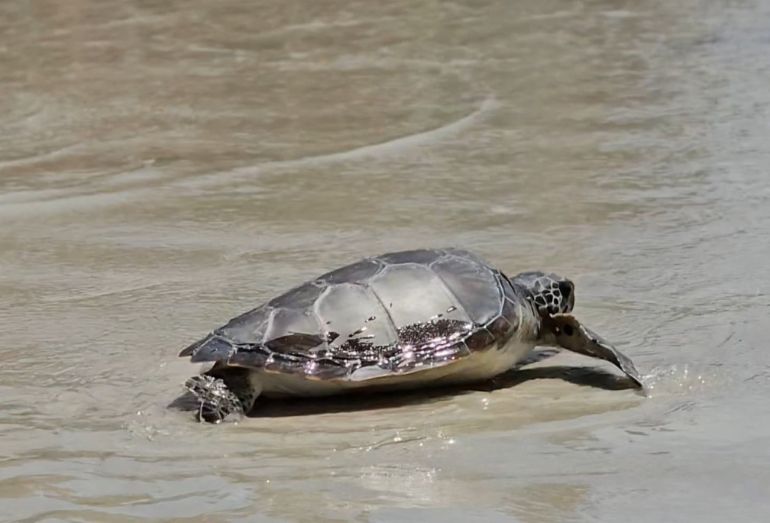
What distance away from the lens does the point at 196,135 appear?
10.3m

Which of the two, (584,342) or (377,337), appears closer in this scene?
(377,337)

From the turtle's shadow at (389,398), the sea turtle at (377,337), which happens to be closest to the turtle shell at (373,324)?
the sea turtle at (377,337)

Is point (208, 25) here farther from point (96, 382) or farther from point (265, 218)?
point (96, 382)

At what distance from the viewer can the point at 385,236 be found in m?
7.40

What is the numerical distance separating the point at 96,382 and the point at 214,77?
8154 millimetres

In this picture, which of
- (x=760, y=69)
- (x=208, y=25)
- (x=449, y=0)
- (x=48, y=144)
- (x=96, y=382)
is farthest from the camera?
(x=449, y=0)

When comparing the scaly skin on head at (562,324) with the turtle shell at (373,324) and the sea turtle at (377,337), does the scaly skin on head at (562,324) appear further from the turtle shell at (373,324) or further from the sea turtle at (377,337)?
the turtle shell at (373,324)

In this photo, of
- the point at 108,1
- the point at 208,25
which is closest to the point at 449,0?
the point at 208,25

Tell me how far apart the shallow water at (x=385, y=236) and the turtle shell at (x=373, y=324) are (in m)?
0.19

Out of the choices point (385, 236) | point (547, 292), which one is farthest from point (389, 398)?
point (385, 236)

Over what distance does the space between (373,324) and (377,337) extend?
0.19ft

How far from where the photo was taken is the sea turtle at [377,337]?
4.67m

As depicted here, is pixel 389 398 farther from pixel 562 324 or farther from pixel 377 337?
pixel 562 324

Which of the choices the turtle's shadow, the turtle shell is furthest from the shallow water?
the turtle shell
